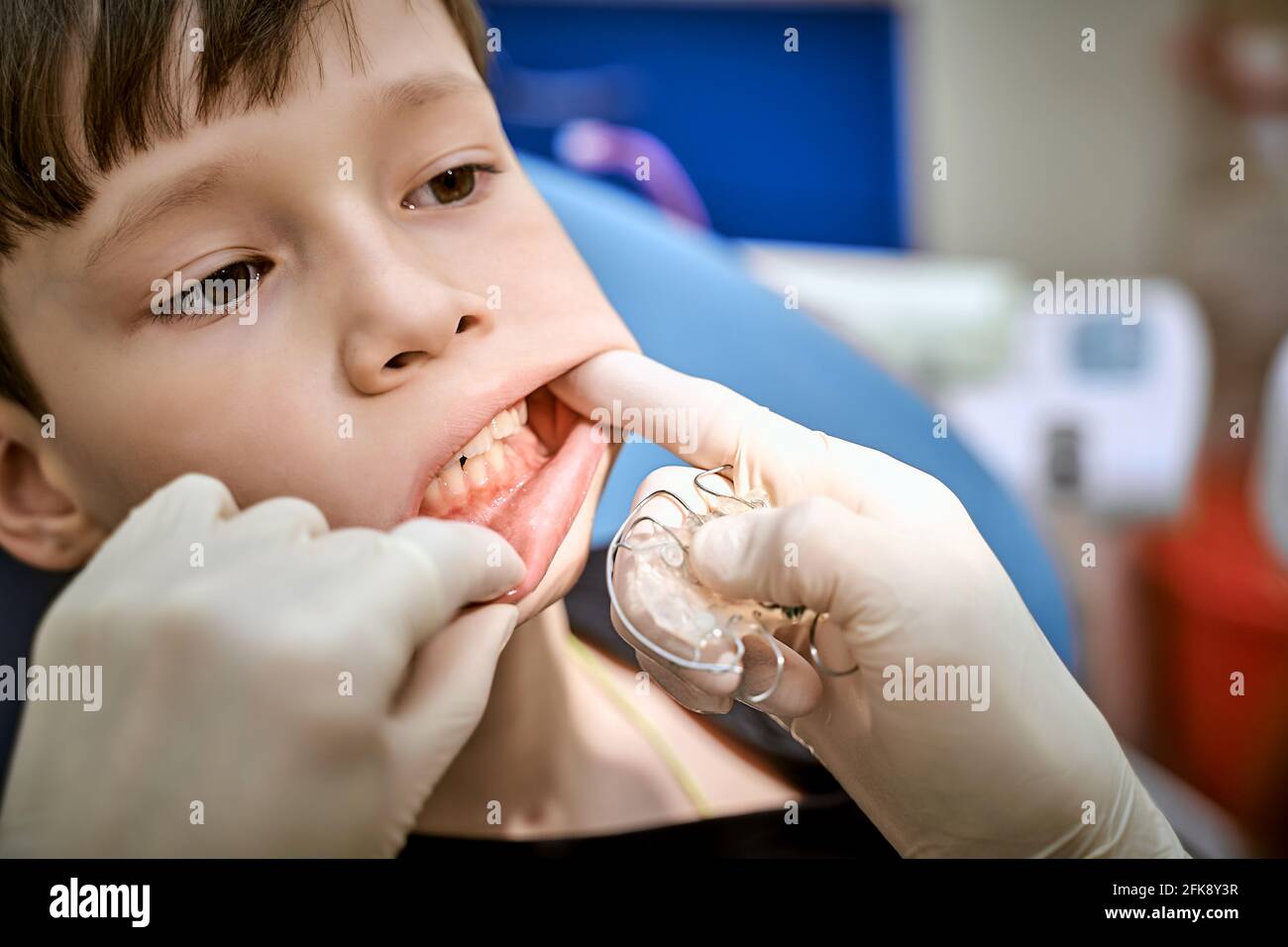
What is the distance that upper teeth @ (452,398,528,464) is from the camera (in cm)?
58

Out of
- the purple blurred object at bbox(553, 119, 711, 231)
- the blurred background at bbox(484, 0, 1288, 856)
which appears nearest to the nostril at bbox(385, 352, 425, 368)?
the blurred background at bbox(484, 0, 1288, 856)

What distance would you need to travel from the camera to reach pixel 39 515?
0.67 metres

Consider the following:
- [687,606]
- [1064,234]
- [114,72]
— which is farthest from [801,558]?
[1064,234]

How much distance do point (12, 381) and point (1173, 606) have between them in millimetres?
1213

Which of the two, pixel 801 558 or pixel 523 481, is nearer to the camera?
pixel 801 558

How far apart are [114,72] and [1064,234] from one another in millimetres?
1323

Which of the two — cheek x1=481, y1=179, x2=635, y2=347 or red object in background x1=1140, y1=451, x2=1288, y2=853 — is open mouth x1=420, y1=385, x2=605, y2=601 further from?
red object in background x1=1140, y1=451, x2=1288, y2=853

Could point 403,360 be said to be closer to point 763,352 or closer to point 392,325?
point 392,325

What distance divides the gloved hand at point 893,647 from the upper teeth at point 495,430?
0.03 m

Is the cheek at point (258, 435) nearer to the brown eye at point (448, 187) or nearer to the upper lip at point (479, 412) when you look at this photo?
the upper lip at point (479, 412)

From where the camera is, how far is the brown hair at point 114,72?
51 centimetres

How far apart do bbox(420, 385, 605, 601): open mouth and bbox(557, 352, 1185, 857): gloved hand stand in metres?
0.03
